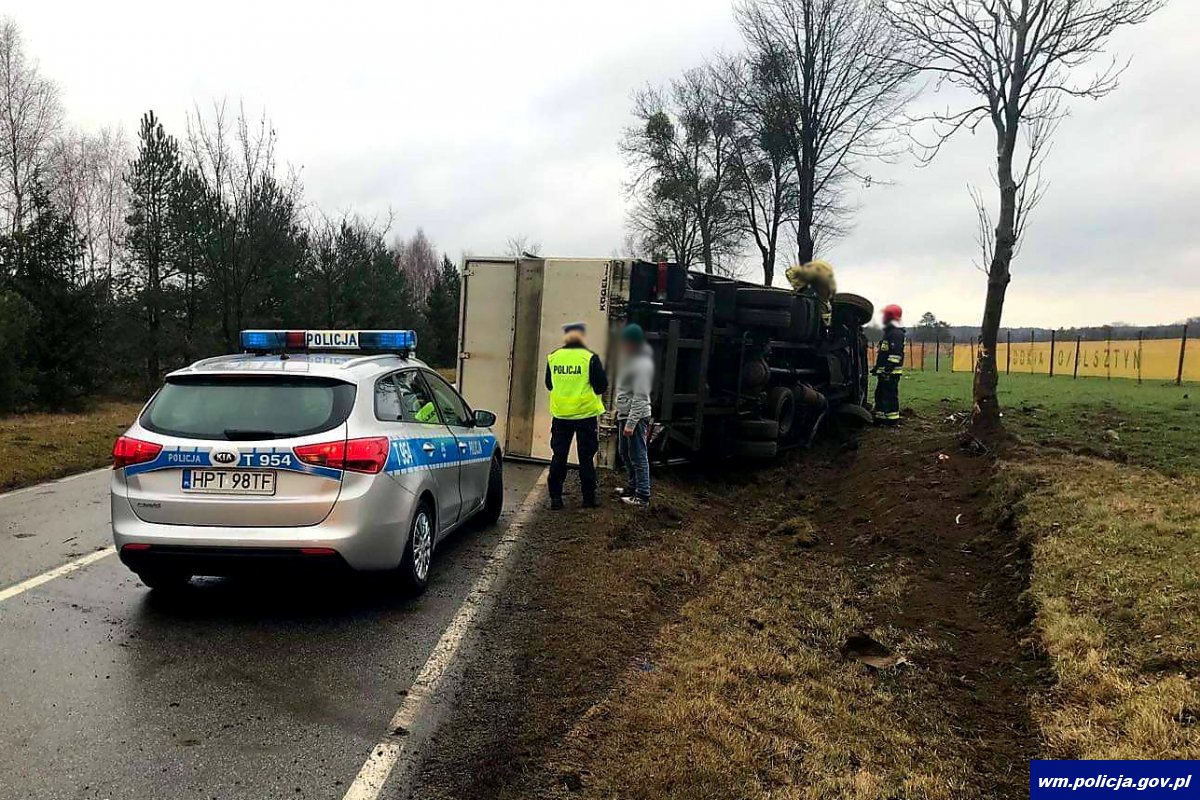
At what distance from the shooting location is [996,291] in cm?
983

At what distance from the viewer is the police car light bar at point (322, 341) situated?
608cm

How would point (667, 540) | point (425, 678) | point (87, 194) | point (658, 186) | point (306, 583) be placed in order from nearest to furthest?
point (425, 678) → point (306, 583) → point (667, 540) → point (658, 186) → point (87, 194)

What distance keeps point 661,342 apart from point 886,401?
18.5 feet

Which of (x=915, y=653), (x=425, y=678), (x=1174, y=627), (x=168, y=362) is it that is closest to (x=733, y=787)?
(x=425, y=678)

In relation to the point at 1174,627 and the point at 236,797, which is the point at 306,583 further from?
the point at 1174,627

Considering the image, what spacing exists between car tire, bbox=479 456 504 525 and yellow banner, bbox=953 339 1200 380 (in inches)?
661

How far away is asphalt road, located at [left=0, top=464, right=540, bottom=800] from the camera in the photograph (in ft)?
10.2

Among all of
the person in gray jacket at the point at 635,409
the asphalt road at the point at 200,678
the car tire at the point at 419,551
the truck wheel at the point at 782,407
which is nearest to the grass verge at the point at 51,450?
the asphalt road at the point at 200,678

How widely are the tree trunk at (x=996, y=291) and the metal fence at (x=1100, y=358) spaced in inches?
362

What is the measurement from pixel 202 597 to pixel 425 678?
2.02 m

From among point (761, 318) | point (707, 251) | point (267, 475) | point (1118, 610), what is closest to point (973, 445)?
point (761, 318)

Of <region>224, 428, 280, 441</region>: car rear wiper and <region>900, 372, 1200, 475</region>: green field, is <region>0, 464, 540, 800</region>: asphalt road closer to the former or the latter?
<region>224, 428, 280, 441</region>: car rear wiper

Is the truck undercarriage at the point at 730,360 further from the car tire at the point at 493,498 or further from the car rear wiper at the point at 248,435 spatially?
the car rear wiper at the point at 248,435

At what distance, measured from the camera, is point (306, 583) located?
5625 millimetres
